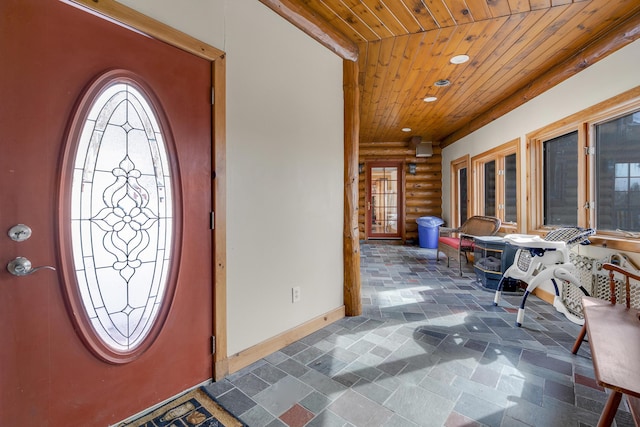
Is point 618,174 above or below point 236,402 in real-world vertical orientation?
above

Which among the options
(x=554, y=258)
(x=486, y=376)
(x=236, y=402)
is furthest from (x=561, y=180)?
(x=236, y=402)

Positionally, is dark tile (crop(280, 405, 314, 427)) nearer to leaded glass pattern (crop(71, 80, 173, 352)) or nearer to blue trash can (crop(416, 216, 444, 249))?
leaded glass pattern (crop(71, 80, 173, 352))

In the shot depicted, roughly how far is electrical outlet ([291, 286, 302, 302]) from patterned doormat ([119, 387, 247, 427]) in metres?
0.93

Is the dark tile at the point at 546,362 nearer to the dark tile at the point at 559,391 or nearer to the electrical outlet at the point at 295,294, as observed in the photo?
the dark tile at the point at 559,391

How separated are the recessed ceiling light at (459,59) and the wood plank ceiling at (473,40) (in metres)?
0.05

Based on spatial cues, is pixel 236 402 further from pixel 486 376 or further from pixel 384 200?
pixel 384 200

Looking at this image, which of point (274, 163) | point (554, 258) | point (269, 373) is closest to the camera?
point (269, 373)

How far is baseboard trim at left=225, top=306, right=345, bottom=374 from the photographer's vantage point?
6.60ft

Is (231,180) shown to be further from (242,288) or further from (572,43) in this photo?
(572,43)

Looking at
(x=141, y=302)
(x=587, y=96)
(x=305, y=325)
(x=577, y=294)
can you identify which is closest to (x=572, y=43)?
(x=587, y=96)

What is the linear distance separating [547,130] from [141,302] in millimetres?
4553

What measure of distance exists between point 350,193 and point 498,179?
3418 mm

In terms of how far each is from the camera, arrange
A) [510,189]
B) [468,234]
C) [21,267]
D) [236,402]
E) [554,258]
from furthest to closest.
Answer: [468,234] → [510,189] → [554,258] → [236,402] → [21,267]

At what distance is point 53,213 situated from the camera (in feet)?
4.27
